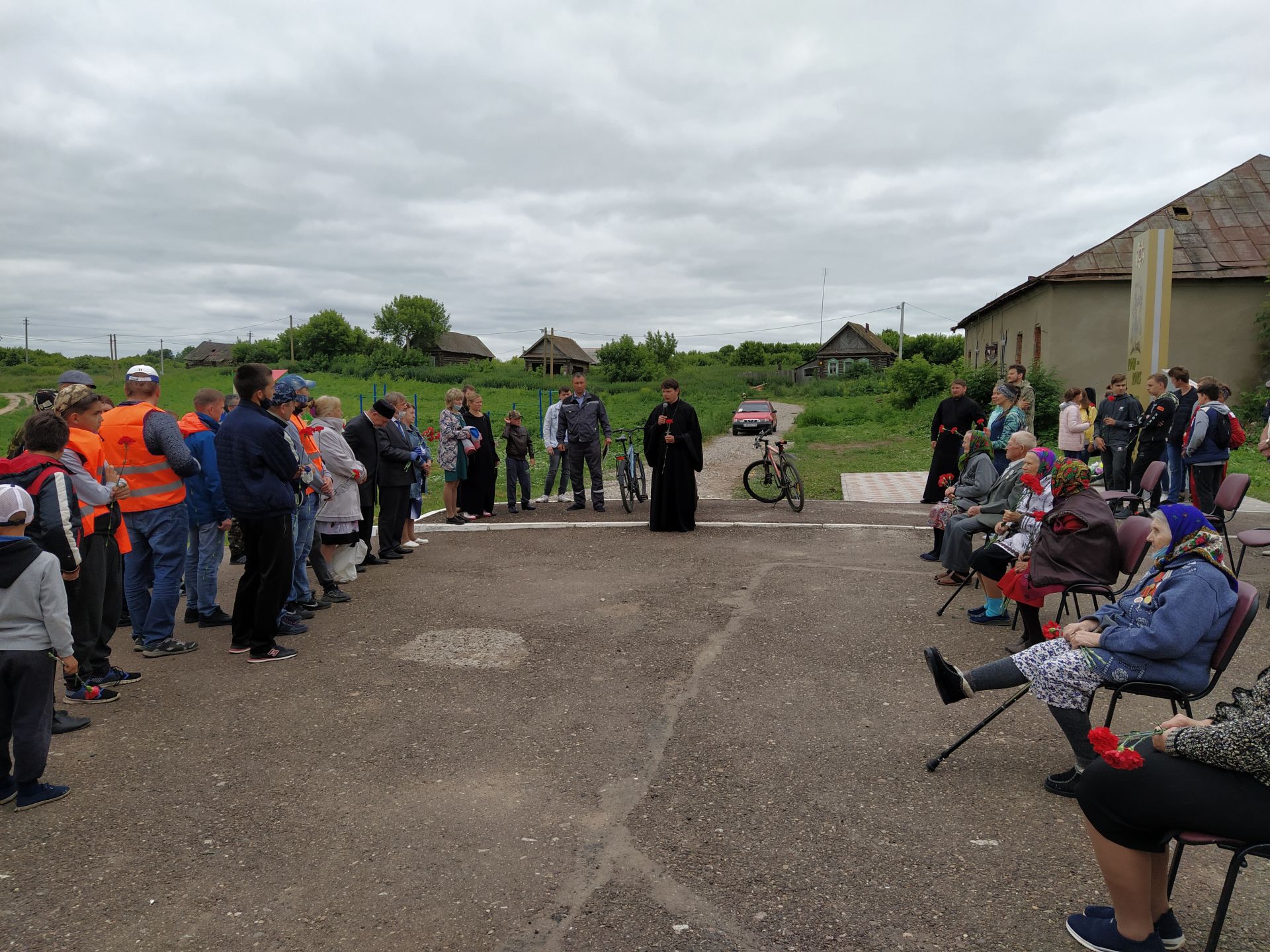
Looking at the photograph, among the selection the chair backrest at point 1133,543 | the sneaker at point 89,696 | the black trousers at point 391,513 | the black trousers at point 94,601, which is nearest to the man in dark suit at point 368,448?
the black trousers at point 391,513

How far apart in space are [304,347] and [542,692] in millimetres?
103471

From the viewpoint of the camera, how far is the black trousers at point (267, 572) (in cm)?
564

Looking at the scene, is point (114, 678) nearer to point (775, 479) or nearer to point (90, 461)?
point (90, 461)

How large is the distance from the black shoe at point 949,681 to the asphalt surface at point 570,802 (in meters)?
0.39

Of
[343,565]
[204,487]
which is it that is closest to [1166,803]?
[204,487]

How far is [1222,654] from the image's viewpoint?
3508mm

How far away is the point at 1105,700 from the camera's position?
5.00 metres

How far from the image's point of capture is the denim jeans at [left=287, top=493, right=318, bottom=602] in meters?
6.83

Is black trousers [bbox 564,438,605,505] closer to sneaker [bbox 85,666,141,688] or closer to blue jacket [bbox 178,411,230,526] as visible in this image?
blue jacket [bbox 178,411,230,526]

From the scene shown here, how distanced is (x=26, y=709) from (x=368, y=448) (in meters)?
4.90

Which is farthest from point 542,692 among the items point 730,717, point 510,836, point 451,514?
point 451,514

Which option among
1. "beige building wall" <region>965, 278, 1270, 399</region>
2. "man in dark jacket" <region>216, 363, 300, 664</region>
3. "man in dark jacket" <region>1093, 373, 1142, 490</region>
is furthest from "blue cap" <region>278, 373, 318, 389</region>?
"beige building wall" <region>965, 278, 1270, 399</region>

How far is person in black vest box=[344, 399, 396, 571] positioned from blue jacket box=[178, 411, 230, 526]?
1707 mm

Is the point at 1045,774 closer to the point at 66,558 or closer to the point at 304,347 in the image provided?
the point at 66,558
